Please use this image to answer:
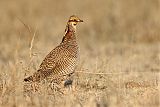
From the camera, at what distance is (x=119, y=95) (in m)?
8.09

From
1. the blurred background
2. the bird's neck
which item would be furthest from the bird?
the blurred background

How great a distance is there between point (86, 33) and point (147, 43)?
8.59 ft

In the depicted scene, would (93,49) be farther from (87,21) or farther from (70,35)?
(70,35)

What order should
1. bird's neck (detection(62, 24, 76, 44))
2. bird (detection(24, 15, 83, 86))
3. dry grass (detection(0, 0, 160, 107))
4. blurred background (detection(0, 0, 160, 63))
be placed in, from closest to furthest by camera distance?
dry grass (detection(0, 0, 160, 107)) < bird (detection(24, 15, 83, 86)) < bird's neck (detection(62, 24, 76, 44)) < blurred background (detection(0, 0, 160, 63))

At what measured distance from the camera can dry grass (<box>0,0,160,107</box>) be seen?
7.93 m

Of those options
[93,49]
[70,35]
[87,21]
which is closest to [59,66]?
[70,35]

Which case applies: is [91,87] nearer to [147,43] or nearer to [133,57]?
[133,57]

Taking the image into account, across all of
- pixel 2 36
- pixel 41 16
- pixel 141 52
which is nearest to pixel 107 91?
pixel 141 52

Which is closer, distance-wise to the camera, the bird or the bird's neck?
the bird

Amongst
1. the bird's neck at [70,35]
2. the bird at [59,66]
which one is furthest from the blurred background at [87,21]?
the bird at [59,66]

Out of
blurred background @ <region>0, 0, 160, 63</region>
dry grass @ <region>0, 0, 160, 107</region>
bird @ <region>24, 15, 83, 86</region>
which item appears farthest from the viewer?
blurred background @ <region>0, 0, 160, 63</region>

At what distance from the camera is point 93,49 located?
14531 millimetres

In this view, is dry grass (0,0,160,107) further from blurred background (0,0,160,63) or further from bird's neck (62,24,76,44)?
bird's neck (62,24,76,44)

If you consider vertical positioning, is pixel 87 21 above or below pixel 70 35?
above
